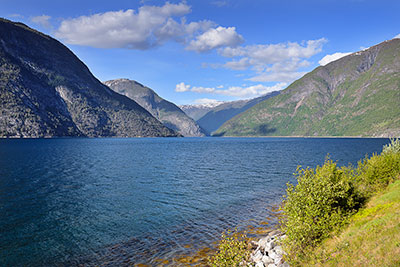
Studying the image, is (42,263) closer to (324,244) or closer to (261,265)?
(261,265)

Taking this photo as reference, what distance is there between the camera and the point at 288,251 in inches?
624

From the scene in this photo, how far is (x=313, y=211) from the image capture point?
16.9 meters

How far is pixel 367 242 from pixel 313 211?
12.3ft

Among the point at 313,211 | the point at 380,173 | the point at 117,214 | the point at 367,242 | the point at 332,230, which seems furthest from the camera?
the point at 117,214

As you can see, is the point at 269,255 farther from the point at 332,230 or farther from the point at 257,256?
the point at 332,230

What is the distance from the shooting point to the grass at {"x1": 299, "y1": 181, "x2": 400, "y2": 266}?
11930 mm

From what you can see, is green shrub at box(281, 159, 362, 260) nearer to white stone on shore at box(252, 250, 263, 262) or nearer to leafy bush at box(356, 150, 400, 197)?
white stone on shore at box(252, 250, 263, 262)

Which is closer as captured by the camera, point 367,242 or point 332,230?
point 367,242

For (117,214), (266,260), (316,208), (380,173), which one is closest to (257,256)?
(266,260)

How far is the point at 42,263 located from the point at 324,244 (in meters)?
21.1

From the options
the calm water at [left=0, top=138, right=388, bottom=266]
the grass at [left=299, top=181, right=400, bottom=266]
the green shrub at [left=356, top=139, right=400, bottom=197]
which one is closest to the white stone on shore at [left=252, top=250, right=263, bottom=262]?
the grass at [left=299, top=181, right=400, bottom=266]

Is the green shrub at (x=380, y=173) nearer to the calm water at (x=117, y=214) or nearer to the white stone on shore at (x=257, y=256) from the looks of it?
the calm water at (x=117, y=214)

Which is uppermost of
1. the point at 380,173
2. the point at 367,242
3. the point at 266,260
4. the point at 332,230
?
the point at 380,173

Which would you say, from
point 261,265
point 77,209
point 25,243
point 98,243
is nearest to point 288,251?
point 261,265
